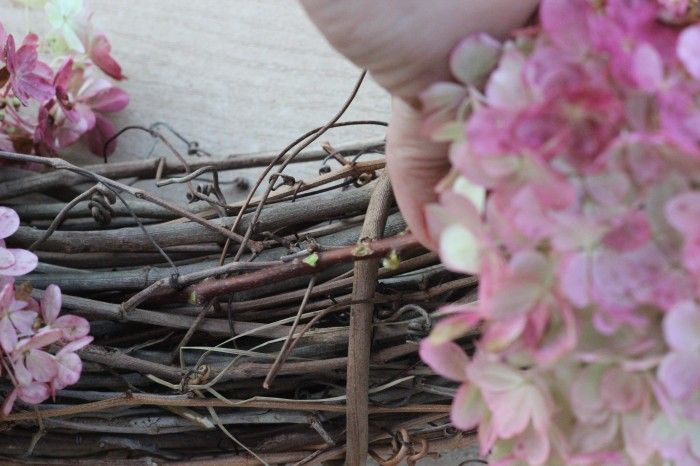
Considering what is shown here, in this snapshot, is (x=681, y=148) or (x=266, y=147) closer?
(x=681, y=148)

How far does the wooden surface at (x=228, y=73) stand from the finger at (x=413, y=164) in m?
0.32

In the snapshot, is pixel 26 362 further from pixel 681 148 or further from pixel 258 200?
pixel 681 148

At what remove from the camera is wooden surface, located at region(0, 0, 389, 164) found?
27.1 inches

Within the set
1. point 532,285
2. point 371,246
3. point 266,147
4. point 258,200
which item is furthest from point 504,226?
point 266,147

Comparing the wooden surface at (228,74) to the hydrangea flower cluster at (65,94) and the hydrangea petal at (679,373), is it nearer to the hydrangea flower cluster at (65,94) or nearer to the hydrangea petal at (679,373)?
the hydrangea flower cluster at (65,94)

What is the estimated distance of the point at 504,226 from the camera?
260mm

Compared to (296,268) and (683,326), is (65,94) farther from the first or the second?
(683,326)

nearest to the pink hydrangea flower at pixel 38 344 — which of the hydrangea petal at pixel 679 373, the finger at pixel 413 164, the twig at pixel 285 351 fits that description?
the twig at pixel 285 351

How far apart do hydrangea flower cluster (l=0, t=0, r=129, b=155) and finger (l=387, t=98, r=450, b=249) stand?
35 cm

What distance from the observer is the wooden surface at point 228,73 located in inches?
27.1

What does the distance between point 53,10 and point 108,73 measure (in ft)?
0.20

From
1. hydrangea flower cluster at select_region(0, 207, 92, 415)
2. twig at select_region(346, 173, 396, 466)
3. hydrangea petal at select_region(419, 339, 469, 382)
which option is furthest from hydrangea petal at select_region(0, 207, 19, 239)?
hydrangea petal at select_region(419, 339, 469, 382)

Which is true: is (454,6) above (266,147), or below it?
above

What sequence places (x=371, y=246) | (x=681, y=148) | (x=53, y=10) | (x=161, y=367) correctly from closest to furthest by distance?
(x=681, y=148)
(x=371, y=246)
(x=161, y=367)
(x=53, y=10)
